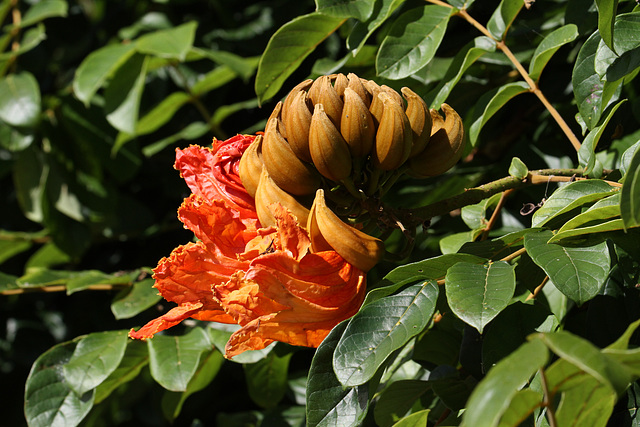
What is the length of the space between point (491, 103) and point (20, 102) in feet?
5.26

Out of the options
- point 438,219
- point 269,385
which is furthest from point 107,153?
point 438,219

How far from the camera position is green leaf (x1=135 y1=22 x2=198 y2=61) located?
1909mm

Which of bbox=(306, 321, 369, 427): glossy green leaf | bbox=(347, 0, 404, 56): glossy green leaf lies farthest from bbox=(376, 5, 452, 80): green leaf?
bbox=(306, 321, 369, 427): glossy green leaf

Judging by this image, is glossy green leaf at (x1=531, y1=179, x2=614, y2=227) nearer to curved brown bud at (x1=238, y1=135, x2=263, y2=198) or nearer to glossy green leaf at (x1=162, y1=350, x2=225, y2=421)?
curved brown bud at (x1=238, y1=135, x2=263, y2=198)

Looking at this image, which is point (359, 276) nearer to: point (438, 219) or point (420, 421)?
point (420, 421)

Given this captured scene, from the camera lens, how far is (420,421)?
96cm

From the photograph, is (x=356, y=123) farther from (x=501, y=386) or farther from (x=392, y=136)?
(x=501, y=386)

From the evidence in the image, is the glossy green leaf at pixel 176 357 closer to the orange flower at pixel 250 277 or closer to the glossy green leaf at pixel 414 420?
the orange flower at pixel 250 277

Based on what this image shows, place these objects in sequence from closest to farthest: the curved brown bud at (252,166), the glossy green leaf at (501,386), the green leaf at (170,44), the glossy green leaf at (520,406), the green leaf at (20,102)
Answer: the glossy green leaf at (501,386) < the glossy green leaf at (520,406) < the curved brown bud at (252,166) < the green leaf at (170,44) < the green leaf at (20,102)

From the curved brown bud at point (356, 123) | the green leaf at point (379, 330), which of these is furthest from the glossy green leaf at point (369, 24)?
the green leaf at point (379, 330)

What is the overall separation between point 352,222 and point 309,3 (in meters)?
1.44

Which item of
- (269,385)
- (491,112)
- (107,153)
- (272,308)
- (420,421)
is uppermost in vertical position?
(491,112)

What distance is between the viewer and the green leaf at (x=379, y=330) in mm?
883

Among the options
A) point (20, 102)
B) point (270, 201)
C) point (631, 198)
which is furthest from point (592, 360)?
point (20, 102)
